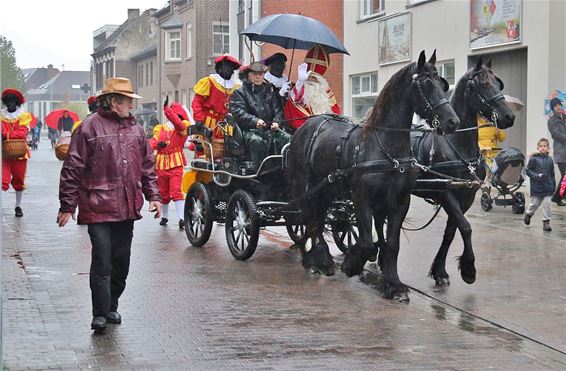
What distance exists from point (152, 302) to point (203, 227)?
3.59 metres

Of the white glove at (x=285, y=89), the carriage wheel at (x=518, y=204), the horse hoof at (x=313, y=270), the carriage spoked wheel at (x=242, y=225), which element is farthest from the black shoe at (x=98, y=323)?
the carriage wheel at (x=518, y=204)

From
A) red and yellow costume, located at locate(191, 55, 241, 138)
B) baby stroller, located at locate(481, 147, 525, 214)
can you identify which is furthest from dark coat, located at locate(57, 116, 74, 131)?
red and yellow costume, located at locate(191, 55, 241, 138)

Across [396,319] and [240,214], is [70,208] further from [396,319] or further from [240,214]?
[240,214]

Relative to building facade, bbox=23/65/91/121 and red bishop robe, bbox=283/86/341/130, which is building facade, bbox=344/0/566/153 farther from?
building facade, bbox=23/65/91/121

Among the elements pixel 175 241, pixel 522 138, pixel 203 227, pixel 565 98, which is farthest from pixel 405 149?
pixel 522 138

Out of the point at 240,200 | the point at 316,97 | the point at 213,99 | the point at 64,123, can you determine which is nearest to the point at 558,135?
the point at 316,97

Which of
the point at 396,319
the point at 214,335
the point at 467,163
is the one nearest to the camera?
the point at 214,335

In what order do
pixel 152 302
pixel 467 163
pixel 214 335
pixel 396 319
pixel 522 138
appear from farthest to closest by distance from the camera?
pixel 522 138, pixel 467 163, pixel 152 302, pixel 396 319, pixel 214 335

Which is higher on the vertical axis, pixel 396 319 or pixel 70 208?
pixel 70 208

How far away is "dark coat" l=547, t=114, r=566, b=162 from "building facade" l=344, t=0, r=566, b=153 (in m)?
1.94

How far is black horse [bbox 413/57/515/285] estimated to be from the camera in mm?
9617

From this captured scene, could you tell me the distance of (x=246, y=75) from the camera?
1159 centimetres

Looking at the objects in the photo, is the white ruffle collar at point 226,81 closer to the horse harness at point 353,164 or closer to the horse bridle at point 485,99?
the horse harness at point 353,164

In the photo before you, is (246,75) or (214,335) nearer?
(214,335)
